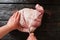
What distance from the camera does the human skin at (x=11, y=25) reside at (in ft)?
2.55

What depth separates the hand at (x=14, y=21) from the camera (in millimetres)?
793

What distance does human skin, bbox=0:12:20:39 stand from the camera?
0.78 meters

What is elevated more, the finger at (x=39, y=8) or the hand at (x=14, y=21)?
the finger at (x=39, y=8)

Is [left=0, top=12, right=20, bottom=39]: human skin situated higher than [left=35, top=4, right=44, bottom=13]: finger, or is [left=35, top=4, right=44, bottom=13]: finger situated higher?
[left=35, top=4, right=44, bottom=13]: finger

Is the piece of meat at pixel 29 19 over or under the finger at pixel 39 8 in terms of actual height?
under

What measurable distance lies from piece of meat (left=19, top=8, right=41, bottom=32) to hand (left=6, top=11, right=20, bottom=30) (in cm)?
2

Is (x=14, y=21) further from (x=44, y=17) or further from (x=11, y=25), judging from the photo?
(x=44, y=17)

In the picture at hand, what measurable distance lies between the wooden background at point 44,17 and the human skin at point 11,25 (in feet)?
0.12

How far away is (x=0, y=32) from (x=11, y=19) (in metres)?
0.08

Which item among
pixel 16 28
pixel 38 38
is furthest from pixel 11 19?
pixel 38 38

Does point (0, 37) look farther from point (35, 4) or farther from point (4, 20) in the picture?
point (35, 4)

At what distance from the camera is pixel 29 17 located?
788 mm

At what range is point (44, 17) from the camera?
841 mm

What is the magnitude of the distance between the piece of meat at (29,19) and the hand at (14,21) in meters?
0.02
